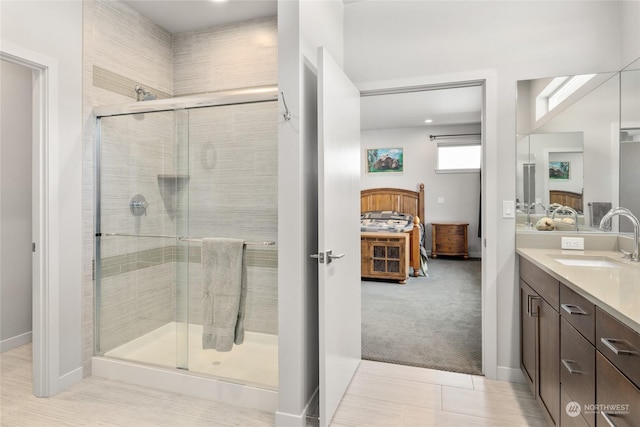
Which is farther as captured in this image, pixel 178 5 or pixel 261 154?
pixel 178 5

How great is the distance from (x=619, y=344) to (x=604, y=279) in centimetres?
48

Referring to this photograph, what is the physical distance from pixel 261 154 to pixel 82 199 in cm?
124

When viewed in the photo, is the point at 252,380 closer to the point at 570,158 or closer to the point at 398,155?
the point at 570,158

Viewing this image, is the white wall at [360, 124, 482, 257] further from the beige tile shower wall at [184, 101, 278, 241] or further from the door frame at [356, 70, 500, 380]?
the beige tile shower wall at [184, 101, 278, 241]

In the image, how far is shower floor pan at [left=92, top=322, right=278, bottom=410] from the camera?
6.93 ft

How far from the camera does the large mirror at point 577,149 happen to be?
2137mm

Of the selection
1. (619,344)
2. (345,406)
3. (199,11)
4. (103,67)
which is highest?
(199,11)

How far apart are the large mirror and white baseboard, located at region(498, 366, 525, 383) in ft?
3.08

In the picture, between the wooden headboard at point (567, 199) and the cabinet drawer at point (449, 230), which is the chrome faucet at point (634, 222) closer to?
the wooden headboard at point (567, 199)

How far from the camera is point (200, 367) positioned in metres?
2.29

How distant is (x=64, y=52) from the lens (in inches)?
88.7

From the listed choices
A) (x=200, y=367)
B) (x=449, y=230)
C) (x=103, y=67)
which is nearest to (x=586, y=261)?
(x=200, y=367)

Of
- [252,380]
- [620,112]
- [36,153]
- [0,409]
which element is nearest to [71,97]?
[36,153]

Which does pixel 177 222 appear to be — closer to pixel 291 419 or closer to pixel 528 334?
pixel 291 419
